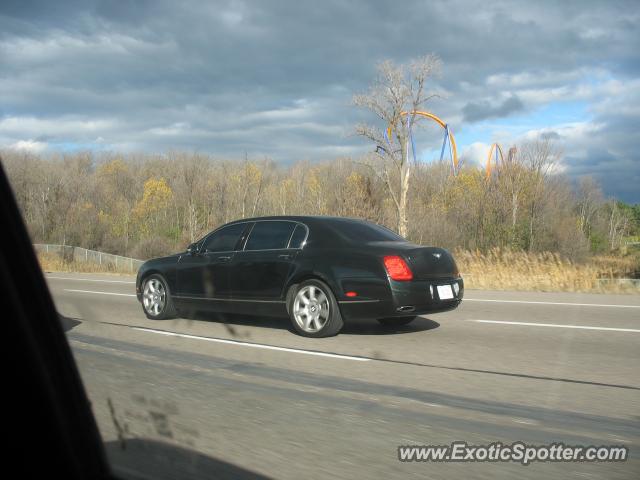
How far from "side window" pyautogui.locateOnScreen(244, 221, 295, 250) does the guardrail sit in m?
18.6

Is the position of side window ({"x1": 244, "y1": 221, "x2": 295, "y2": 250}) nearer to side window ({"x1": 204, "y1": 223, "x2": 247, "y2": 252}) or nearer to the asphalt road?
side window ({"x1": 204, "y1": 223, "x2": 247, "y2": 252})

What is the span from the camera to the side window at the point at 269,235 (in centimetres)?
922

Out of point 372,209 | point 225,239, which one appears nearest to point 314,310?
point 225,239

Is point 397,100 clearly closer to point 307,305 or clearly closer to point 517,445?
point 307,305

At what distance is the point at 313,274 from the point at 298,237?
2.38 ft

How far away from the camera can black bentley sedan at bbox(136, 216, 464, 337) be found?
8.19m

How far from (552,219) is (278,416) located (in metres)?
35.2

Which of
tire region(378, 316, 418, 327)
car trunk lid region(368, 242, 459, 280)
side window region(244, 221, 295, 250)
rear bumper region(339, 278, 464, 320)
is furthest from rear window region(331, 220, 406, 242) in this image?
tire region(378, 316, 418, 327)

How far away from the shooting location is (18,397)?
1.73m

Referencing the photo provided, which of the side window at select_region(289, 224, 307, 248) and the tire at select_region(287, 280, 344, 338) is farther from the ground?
the side window at select_region(289, 224, 307, 248)

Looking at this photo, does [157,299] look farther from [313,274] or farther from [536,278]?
[536,278]

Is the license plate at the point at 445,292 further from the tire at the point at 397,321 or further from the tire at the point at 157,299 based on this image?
the tire at the point at 157,299

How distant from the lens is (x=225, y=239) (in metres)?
9.87

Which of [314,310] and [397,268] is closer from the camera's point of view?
[397,268]
